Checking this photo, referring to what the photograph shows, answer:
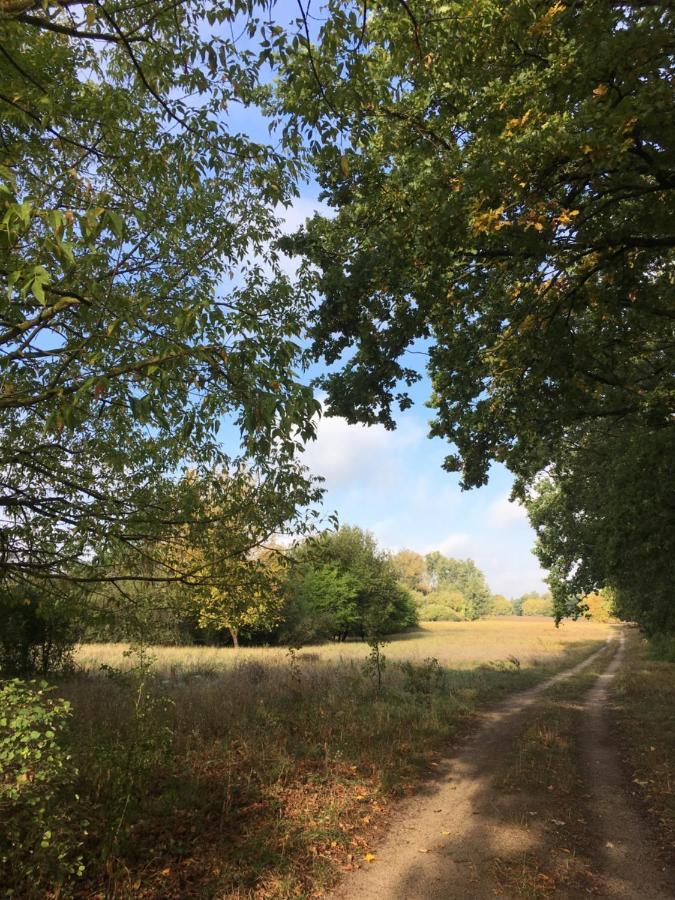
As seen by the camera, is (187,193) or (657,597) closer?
(187,193)

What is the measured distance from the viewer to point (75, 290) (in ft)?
12.7

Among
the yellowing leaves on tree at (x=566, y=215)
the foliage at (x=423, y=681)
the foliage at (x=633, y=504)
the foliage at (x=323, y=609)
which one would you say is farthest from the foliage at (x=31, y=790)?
the foliage at (x=323, y=609)

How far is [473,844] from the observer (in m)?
5.75

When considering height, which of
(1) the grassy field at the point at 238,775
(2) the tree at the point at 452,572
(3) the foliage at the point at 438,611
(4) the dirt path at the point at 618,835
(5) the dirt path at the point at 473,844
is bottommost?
(4) the dirt path at the point at 618,835

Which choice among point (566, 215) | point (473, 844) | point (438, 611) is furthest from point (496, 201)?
point (438, 611)

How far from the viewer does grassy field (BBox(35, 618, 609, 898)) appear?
5.04m

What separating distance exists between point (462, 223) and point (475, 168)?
77 centimetres

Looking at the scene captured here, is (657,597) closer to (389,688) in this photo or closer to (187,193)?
(389,688)

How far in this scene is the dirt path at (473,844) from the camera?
4.88 m

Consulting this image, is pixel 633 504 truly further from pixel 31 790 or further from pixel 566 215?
pixel 31 790

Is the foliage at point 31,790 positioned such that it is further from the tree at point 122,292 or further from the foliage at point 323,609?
the foliage at point 323,609

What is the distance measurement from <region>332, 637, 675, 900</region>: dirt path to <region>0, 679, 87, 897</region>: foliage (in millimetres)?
2592

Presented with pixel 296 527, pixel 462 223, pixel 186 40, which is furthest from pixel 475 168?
pixel 296 527

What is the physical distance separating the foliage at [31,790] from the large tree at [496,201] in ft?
17.5
